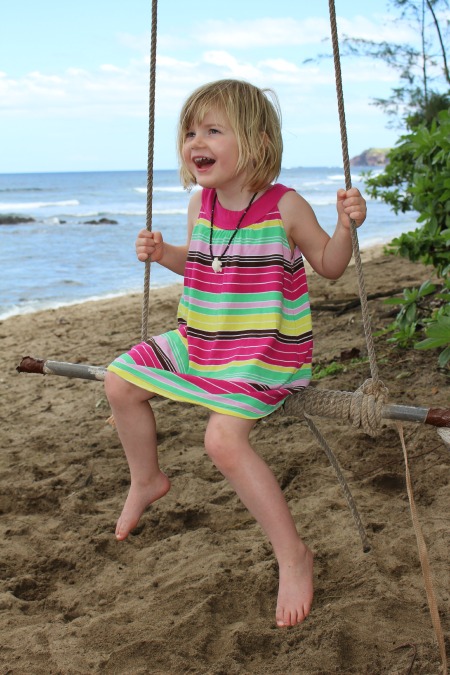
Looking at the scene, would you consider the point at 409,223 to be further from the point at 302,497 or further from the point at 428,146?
the point at 302,497

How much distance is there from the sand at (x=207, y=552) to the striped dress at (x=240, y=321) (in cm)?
59

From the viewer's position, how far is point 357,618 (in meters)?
2.03

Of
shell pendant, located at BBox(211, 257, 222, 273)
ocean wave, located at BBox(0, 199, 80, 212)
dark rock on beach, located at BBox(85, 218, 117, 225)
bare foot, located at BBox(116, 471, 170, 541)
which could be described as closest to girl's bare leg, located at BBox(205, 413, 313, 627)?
bare foot, located at BBox(116, 471, 170, 541)

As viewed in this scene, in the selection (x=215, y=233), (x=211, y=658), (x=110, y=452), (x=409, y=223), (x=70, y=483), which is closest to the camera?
(x=211, y=658)

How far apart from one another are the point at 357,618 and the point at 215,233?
1164mm

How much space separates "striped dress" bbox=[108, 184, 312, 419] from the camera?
6.84 feet

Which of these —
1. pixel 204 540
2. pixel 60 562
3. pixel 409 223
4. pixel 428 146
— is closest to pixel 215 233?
pixel 204 540

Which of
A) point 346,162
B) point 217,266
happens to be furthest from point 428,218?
point 346,162

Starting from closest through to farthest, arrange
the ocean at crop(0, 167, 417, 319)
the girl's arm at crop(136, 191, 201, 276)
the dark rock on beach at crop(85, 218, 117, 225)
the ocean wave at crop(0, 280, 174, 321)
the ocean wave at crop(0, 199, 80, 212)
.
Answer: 1. the girl's arm at crop(136, 191, 201, 276)
2. the ocean wave at crop(0, 280, 174, 321)
3. the ocean at crop(0, 167, 417, 319)
4. the dark rock on beach at crop(85, 218, 117, 225)
5. the ocean wave at crop(0, 199, 80, 212)

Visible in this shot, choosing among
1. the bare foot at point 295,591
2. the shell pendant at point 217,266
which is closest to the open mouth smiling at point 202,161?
the shell pendant at point 217,266

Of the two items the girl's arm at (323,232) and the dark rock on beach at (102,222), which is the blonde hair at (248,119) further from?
the dark rock on beach at (102,222)

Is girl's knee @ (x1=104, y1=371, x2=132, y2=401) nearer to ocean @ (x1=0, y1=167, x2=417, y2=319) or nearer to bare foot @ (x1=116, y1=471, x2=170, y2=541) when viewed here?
bare foot @ (x1=116, y1=471, x2=170, y2=541)

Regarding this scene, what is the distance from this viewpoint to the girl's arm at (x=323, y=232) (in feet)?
6.63

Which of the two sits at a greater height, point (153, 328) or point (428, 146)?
point (428, 146)
